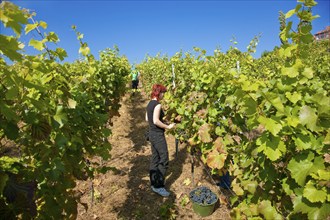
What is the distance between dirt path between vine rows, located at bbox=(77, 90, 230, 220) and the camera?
435cm

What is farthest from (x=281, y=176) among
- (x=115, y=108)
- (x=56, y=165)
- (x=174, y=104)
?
(x=115, y=108)

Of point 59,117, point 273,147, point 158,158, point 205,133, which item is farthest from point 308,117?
point 158,158

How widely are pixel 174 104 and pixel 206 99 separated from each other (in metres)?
1.09

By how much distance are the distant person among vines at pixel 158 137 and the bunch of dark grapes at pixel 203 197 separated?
2.19ft

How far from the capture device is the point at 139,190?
16.9 ft

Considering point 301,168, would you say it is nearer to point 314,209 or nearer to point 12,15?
point 314,209

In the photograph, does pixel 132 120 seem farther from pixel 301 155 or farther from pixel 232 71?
pixel 301 155

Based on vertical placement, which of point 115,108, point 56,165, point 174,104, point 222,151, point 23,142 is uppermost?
point 115,108

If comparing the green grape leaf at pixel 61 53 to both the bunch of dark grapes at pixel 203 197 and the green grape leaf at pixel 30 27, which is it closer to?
the green grape leaf at pixel 30 27

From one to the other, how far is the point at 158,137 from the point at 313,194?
3.22m

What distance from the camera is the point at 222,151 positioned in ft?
11.3

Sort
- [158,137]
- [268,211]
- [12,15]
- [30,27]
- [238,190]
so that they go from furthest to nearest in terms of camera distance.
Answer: [158,137]
[238,190]
[268,211]
[30,27]
[12,15]

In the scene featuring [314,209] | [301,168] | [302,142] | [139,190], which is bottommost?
[314,209]

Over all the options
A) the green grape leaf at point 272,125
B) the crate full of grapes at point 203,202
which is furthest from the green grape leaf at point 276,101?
the crate full of grapes at point 203,202
